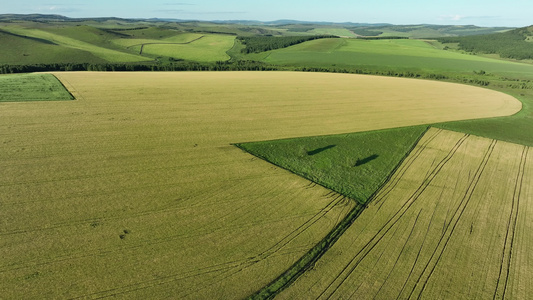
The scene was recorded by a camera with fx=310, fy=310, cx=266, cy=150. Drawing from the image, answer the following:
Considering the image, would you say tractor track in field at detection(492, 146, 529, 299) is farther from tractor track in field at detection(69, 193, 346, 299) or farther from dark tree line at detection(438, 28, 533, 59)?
dark tree line at detection(438, 28, 533, 59)

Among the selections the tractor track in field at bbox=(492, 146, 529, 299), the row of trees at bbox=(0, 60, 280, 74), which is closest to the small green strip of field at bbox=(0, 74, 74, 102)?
the row of trees at bbox=(0, 60, 280, 74)

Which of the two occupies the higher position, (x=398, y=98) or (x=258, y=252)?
(x=398, y=98)

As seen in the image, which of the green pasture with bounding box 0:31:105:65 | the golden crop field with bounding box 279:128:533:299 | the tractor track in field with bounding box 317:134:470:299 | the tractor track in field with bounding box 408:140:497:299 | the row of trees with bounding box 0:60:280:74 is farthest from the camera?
the green pasture with bounding box 0:31:105:65

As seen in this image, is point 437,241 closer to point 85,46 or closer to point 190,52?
point 190,52

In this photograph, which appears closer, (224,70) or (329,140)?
(329,140)

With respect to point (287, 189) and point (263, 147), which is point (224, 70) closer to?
point (263, 147)

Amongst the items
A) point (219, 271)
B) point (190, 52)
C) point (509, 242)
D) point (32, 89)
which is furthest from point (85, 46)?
point (509, 242)

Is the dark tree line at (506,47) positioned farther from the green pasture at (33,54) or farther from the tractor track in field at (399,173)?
the green pasture at (33,54)

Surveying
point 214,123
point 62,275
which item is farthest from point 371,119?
point 62,275
